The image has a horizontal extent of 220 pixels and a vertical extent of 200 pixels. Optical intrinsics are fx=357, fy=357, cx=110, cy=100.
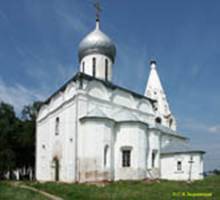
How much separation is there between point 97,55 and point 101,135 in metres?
7.75

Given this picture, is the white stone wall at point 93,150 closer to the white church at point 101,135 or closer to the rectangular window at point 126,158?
the white church at point 101,135

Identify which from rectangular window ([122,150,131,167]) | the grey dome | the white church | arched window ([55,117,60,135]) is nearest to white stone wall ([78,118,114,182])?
the white church

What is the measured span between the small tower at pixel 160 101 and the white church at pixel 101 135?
11.6ft

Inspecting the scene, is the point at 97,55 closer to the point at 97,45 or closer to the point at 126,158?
the point at 97,45

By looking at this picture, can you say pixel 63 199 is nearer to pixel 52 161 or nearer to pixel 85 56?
pixel 52 161

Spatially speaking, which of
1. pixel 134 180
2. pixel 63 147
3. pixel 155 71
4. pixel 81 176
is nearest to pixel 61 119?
pixel 63 147

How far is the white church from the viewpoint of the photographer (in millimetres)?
22312

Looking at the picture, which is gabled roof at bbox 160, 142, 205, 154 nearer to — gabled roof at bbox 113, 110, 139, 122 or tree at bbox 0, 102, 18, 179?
gabled roof at bbox 113, 110, 139, 122

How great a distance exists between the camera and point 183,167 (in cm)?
2655

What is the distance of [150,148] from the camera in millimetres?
25688

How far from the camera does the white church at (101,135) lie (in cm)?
2231

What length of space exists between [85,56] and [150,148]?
8757 mm

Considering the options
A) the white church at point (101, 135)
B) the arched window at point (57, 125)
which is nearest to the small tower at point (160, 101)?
the white church at point (101, 135)

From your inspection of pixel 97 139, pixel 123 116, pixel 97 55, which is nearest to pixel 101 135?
pixel 97 139
